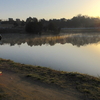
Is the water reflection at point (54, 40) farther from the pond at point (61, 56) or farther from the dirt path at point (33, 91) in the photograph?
the dirt path at point (33, 91)

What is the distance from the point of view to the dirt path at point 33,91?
5121mm

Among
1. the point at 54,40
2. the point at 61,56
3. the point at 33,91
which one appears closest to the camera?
the point at 33,91

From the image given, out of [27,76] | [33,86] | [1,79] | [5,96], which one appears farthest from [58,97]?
[1,79]

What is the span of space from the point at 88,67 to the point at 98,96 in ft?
18.4

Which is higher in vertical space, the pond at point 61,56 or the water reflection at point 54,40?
the water reflection at point 54,40

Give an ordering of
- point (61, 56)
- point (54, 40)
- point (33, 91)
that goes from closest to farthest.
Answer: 1. point (33, 91)
2. point (61, 56)
3. point (54, 40)

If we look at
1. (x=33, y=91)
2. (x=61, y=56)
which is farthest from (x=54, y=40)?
(x=33, y=91)

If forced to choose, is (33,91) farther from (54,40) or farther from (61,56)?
(54,40)

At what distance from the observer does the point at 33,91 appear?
5.62 m

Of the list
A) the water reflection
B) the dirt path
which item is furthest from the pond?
the water reflection

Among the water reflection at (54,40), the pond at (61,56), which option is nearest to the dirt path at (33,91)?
the pond at (61,56)

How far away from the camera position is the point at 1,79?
6988 millimetres

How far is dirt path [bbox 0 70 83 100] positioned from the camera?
16.8ft

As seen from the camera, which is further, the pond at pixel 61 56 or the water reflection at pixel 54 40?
the water reflection at pixel 54 40
